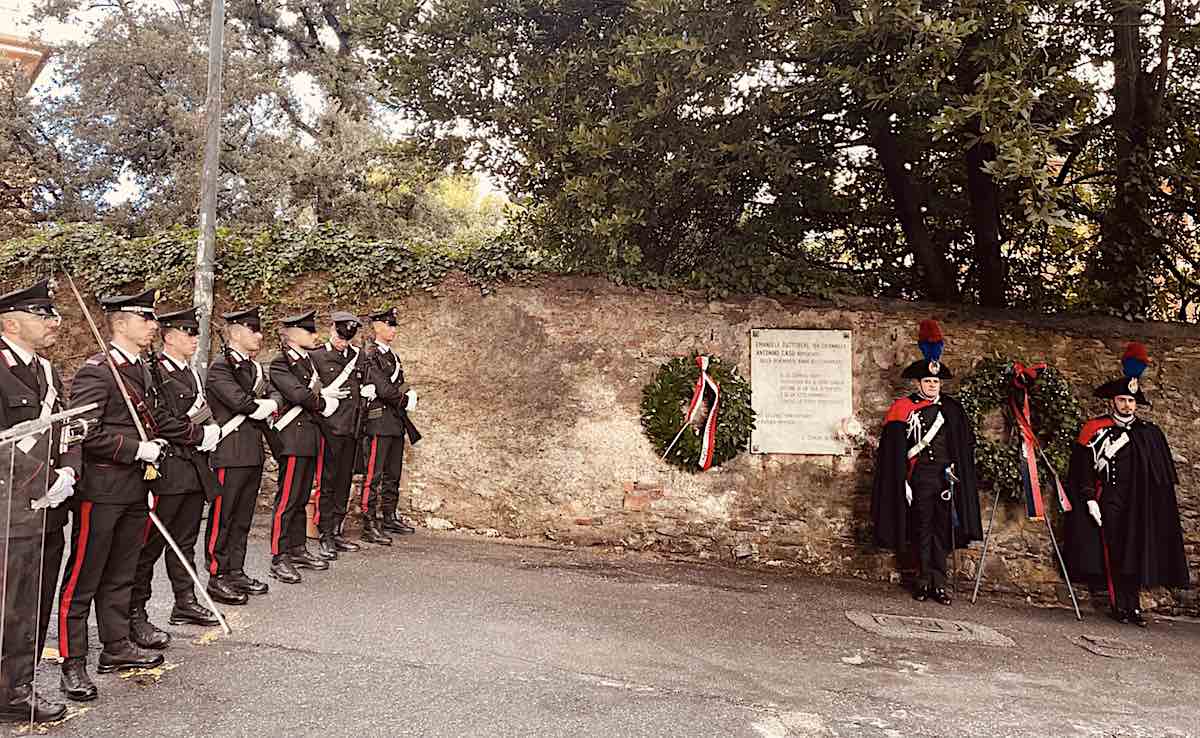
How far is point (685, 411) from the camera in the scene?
8.84 m

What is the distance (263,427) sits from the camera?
248 inches

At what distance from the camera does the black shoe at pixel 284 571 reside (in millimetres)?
6629

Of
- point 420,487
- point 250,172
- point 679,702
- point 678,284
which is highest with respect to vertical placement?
point 250,172

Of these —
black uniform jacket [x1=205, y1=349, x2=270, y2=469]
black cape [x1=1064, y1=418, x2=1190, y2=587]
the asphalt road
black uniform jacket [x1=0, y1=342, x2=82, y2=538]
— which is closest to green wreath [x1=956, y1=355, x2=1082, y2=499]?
black cape [x1=1064, y1=418, x2=1190, y2=587]

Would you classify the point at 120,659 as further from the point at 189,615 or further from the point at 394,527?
the point at 394,527

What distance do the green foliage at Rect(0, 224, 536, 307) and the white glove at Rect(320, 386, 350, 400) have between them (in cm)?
234

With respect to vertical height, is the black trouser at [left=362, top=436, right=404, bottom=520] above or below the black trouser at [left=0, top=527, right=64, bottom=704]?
above

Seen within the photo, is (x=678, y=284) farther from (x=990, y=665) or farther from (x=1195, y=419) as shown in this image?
(x=1195, y=419)

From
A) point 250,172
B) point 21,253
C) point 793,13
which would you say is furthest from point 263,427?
point 250,172

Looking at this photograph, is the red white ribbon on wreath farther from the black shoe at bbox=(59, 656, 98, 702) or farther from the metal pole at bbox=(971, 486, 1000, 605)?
the black shoe at bbox=(59, 656, 98, 702)

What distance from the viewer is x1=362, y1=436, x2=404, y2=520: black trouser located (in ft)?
27.3

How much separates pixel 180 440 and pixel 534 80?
4.62 meters

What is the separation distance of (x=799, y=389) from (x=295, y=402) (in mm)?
4915

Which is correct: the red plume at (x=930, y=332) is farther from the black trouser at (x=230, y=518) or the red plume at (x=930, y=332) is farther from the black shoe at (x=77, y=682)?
the black shoe at (x=77, y=682)
